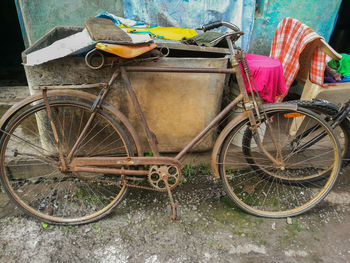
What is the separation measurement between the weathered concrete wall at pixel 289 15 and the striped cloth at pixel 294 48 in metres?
0.52

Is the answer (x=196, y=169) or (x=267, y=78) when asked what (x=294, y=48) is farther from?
(x=196, y=169)

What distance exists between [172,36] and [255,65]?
1.08 m

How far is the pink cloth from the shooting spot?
9.28ft

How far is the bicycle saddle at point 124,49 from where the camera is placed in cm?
201

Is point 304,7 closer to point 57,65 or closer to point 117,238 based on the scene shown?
point 57,65

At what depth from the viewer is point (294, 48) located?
10.8 feet

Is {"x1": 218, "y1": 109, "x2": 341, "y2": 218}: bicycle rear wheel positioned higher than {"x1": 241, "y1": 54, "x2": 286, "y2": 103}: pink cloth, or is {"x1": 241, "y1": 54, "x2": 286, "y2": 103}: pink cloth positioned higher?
{"x1": 241, "y1": 54, "x2": 286, "y2": 103}: pink cloth

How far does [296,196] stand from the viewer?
300 cm

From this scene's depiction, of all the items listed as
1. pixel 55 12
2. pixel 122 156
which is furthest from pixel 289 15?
pixel 55 12

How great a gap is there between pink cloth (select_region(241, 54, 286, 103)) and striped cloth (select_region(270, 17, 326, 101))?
16.0 inches

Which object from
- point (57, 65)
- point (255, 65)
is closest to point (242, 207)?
point (255, 65)

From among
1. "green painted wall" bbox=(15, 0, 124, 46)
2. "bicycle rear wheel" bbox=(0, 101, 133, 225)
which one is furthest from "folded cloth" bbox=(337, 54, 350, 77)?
"green painted wall" bbox=(15, 0, 124, 46)

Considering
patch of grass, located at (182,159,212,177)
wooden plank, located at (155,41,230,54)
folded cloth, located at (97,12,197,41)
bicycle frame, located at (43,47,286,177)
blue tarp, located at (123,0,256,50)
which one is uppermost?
blue tarp, located at (123,0,256,50)

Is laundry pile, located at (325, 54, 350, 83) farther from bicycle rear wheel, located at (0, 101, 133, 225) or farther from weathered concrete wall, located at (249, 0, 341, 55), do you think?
bicycle rear wheel, located at (0, 101, 133, 225)
